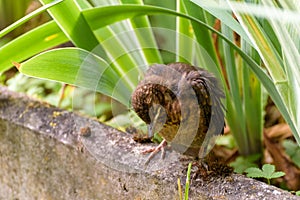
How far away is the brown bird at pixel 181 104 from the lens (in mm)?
1379

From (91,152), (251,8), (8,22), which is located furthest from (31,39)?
(8,22)

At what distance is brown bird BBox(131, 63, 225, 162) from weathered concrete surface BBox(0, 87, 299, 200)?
0.38 feet

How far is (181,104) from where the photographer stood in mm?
1390

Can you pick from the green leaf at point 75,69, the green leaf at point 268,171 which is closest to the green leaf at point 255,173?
the green leaf at point 268,171

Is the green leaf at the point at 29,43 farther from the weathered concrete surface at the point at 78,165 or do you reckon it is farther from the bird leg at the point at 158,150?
the bird leg at the point at 158,150

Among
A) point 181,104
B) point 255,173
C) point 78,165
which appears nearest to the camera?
point 181,104

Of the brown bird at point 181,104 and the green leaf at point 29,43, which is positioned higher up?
the green leaf at point 29,43

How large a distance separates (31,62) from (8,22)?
1.55 metres

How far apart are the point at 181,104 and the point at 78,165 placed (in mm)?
413

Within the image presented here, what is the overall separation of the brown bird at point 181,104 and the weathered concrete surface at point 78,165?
0.12 m

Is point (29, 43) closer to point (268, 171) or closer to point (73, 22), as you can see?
point (73, 22)

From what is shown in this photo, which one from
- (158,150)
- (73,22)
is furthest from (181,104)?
(73,22)

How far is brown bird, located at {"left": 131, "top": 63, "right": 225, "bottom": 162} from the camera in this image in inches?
54.3

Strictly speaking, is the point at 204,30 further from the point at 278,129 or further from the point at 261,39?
the point at 278,129
